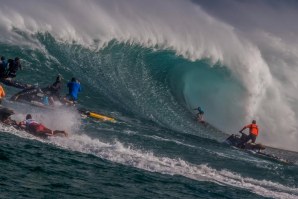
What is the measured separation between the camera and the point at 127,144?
61.3 ft

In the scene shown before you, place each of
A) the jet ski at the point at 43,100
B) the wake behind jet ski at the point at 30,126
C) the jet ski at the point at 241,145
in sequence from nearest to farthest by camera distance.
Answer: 1. the wake behind jet ski at the point at 30,126
2. the jet ski at the point at 43,100
3. the jet ski at the point at 241,145

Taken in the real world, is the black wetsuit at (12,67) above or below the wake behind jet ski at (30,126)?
above

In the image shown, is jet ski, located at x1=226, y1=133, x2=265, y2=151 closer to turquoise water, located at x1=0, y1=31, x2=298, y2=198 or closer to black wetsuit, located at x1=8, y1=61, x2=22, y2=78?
turquoise water, located at x1=0, y1=31, x2=298, y2=198

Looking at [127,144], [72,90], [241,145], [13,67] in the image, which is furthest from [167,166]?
[241,145]

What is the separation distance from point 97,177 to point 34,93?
12.5m

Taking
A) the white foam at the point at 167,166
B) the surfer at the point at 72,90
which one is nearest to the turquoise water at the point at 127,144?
the white foam at the point at 167,166

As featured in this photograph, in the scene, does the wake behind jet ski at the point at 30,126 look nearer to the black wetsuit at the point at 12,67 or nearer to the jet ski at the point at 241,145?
the black wetsuit at the point at 12,67

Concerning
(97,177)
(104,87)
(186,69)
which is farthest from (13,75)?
(186,69)

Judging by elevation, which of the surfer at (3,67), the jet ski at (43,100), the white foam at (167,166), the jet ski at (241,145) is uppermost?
Result: the surfer at (3,67)

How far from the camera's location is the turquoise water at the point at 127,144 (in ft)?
39.8

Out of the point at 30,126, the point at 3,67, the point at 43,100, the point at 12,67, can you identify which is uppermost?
the point at 12,67

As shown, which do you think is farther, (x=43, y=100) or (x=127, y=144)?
(x=43, y=100)

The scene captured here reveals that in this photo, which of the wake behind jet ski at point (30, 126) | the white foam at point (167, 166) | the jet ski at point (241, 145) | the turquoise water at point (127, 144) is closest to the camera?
the turquoise water at point (127, 144)

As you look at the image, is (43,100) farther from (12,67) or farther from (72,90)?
(12,67)
